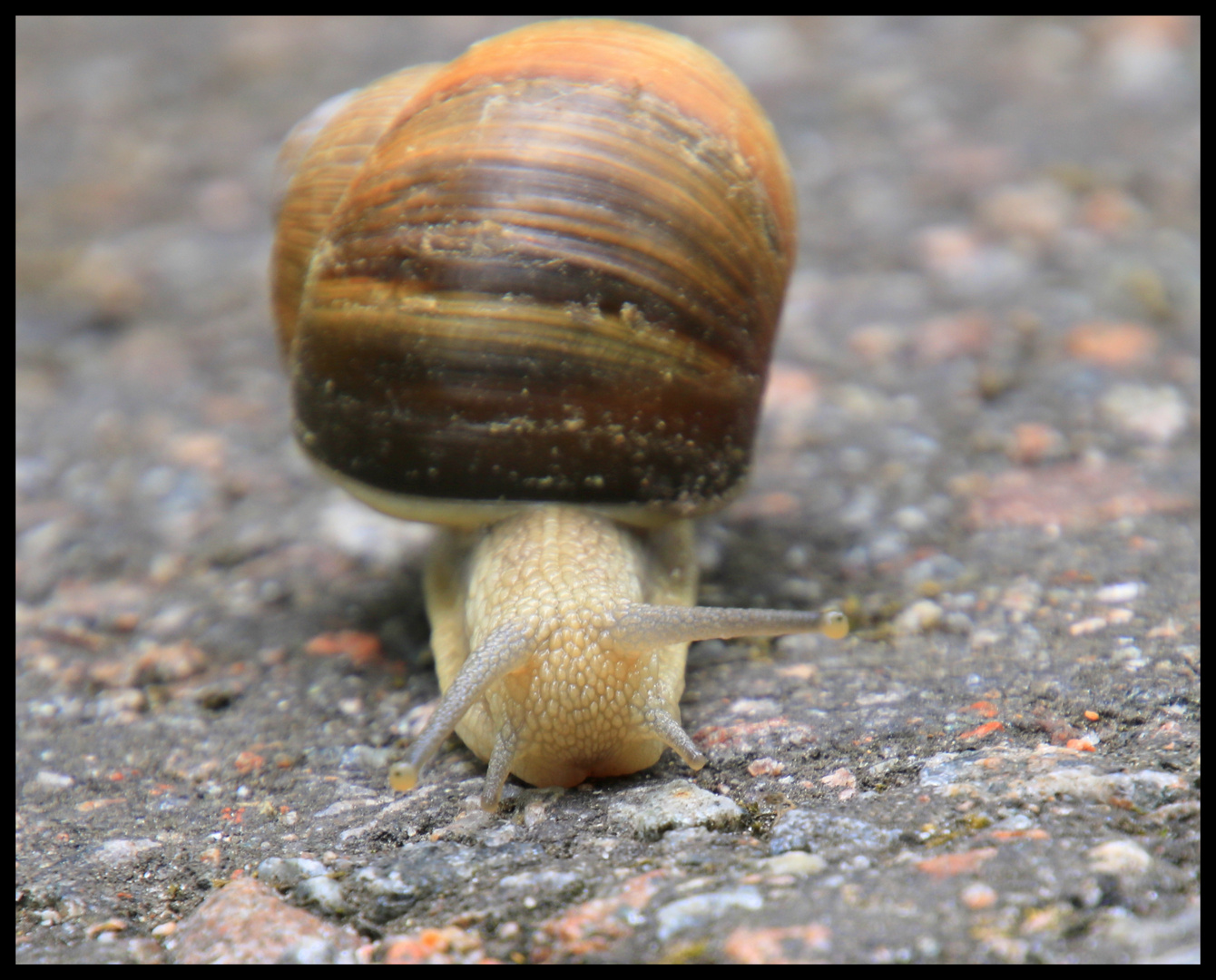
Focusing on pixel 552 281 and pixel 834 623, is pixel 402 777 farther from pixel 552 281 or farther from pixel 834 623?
pixel 552 281

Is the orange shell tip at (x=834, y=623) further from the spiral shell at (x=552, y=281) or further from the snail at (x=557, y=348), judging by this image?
the spiral shell at (x=552, y=281)

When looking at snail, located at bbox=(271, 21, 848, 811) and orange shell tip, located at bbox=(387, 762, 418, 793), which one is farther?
snail, located at bbox=(271, 21, 848, 811)

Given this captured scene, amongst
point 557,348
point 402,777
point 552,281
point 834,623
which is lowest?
point 402,777

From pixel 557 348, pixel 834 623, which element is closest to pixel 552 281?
pixel 557 348

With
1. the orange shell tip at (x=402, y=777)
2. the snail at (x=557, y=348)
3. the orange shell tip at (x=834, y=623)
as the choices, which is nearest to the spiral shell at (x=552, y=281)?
the snail at (x=557, y=348)

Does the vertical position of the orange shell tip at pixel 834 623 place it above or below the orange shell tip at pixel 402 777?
above

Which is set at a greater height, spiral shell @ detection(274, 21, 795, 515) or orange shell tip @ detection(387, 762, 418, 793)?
spiral shell @ detection(274, 21, 795, 515)

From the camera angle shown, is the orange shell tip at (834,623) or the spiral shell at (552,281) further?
the spiral shell at (552,281)

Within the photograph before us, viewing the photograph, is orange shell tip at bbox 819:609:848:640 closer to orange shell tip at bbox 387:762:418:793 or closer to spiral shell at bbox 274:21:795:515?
spiral shell at bbox 274:21:795:515

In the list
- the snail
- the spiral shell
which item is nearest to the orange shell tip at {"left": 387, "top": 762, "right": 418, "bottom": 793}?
the snail
